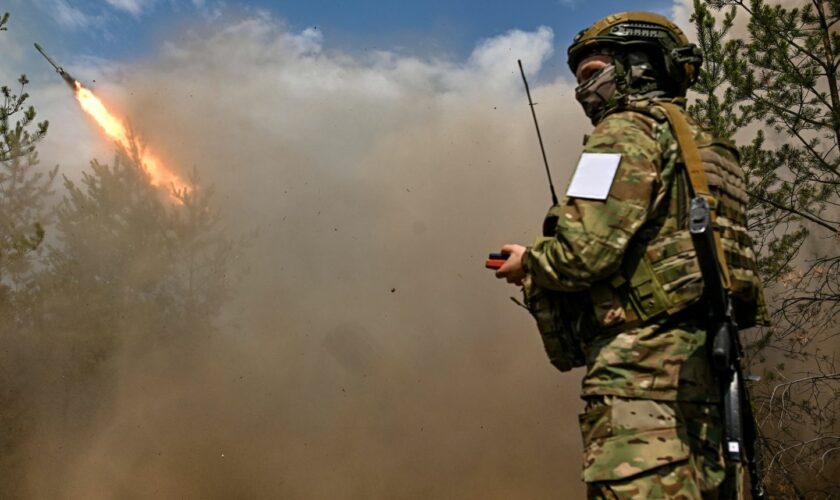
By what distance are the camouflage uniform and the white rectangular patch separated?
20 mm

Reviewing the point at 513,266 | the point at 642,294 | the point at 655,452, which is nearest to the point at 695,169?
the point at 642,294

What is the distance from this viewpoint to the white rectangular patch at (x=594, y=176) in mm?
2277

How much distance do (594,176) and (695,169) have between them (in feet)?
1.09

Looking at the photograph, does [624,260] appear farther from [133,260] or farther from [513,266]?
[133,260]

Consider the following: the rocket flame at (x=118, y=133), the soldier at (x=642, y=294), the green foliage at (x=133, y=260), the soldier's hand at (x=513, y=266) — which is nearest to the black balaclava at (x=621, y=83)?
the soldier at (x=642, y=294)

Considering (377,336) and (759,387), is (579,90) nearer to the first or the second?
(759,387)

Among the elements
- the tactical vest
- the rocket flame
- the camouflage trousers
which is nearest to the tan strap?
the tactical vest

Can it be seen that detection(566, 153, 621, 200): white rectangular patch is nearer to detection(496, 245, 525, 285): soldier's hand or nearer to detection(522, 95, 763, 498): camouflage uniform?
detection(522, 95, 763, 498): camouflage uniform

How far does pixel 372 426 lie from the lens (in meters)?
9.47

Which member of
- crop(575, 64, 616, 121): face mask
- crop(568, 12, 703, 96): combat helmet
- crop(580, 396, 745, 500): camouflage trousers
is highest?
crop(568, 12, 703, 96): combat helmet

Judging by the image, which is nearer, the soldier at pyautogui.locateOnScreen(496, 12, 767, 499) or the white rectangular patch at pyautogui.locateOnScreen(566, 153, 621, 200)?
the soldier at pyautogui.locateOnScreen(496, 12, 767, 499)

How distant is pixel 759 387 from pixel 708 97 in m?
3.82

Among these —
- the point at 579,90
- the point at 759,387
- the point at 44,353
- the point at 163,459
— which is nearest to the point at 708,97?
the point at 759,387

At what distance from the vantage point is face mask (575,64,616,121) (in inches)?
106
